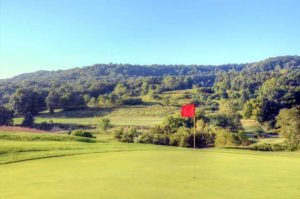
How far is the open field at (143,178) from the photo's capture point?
870 cm

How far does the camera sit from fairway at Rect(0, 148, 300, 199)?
8664 millimetres

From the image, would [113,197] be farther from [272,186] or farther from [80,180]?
[272,186]

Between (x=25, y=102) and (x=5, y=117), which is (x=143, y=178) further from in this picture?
(x=25, y=102)

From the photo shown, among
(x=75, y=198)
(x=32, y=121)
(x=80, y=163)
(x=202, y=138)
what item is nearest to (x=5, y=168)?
(x=80, y=163)

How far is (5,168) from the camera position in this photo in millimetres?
12914

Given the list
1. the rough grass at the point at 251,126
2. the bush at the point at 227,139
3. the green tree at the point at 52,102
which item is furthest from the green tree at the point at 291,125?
the green tree at the point at 52,102

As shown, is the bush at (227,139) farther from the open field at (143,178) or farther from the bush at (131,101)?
the bush at (131,101)

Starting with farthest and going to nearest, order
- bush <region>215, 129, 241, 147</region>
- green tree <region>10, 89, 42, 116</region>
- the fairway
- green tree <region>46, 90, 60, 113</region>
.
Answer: green tree <region>46, 90, 60, 113</region>, green tree <region>10, 89, 42, 116</region>, bush <region>215, 129, 241, 147</region>, the fairway

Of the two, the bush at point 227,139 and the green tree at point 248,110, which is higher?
the green tree at point 248,110

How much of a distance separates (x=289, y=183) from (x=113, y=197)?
4.76 meters

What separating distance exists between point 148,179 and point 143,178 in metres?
0.21

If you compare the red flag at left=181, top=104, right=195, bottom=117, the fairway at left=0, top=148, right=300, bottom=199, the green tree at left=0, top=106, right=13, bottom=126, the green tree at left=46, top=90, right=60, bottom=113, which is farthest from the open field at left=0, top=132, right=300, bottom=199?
the green tree at left=46, top=90, right=60, bottom=113

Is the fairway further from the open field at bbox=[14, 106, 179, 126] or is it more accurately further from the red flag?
the open field at bbox=[14, 106, 179, 126]

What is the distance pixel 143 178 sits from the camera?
34.6ft
